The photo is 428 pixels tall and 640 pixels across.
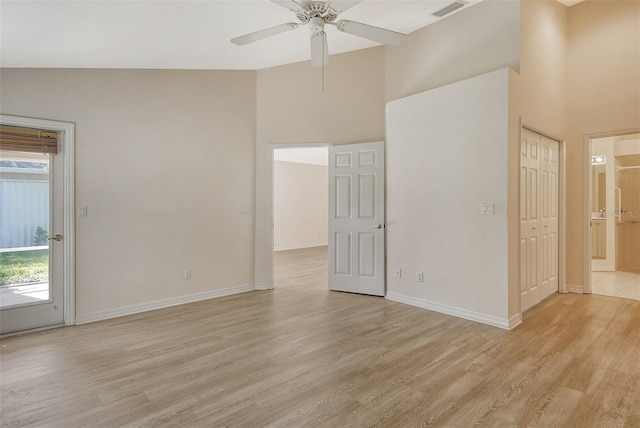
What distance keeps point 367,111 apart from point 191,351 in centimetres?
365

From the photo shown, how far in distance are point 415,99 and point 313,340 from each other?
9.88 ft

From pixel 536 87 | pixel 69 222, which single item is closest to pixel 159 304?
pixel 69 222

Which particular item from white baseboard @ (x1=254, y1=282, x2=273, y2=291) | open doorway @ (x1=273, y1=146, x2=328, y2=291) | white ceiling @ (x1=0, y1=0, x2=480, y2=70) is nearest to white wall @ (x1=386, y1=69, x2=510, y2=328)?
white ceiling @ (x1=0, y1=0, x2=480, y2=70)

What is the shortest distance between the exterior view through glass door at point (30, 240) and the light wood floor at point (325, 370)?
0.28 metres

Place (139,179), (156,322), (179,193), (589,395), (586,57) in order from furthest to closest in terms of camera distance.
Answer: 1. (586,57)
2. (179,193)
3. (139,179)
4. (156,322)
5. (589,395)

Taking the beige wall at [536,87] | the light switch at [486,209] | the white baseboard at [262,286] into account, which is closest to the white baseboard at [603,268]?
the beige wall at [536,87]

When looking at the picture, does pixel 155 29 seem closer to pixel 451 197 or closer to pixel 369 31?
pixel 369 31

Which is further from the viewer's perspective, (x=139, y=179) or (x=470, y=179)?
(x=139, y=179)

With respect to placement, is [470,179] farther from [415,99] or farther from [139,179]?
[139,179]

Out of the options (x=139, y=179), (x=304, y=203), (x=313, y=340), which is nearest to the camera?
(x=313, y=340)

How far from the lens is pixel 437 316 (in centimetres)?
376

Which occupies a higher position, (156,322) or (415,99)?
(415,99)

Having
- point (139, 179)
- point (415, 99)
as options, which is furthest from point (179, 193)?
point (415, 99)

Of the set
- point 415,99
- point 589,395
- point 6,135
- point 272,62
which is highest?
point 272,62
